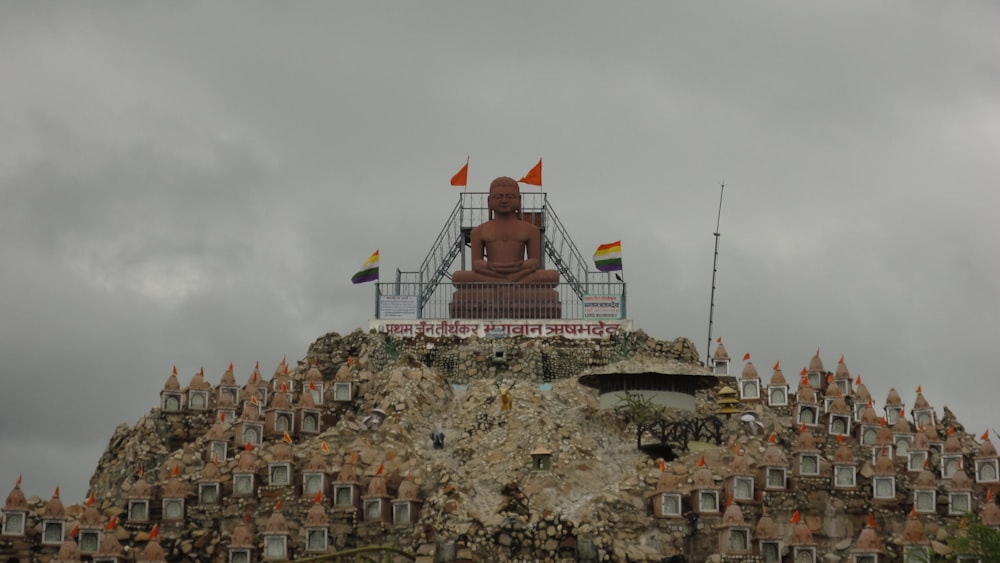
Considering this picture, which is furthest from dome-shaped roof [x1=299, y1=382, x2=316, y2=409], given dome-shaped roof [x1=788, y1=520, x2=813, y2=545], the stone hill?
dome-shaped roof [x1=788, y1=520, x2=813, y2=545]

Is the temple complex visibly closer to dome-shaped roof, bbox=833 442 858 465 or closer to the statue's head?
dome-shaped roof, bbox=833 442 858 465

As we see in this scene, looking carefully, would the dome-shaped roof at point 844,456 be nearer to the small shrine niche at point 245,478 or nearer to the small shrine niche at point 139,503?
the small shrine niche at point 245,478

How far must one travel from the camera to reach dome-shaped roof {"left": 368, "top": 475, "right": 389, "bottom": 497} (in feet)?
222

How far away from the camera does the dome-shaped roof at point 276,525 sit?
A: 65.6 meters

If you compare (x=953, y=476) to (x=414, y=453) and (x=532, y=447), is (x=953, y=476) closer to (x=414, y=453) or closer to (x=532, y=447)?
(x=532, y=447)

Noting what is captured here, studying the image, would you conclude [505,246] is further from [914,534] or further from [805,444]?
[914,534]

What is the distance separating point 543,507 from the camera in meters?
66.4

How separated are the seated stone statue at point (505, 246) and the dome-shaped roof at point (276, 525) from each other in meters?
26.3

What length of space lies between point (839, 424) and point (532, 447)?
1389 centimetres

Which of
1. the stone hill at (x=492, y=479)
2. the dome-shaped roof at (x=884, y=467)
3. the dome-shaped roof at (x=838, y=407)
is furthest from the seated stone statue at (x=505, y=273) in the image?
the dome-shaped roof at (x=884, y=467)

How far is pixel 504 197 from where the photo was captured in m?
92.4

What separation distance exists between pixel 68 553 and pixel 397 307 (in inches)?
1042

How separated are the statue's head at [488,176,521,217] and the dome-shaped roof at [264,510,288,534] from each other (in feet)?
97.9

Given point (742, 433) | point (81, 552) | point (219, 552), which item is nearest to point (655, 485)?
point (742, 433)
